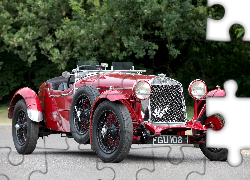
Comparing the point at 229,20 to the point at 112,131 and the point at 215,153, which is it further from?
the point at 215,153

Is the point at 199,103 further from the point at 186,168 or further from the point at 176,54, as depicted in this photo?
the point at 176,54

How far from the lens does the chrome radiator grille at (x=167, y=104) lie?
8664mm

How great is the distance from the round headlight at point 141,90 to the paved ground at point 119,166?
2.95 feet

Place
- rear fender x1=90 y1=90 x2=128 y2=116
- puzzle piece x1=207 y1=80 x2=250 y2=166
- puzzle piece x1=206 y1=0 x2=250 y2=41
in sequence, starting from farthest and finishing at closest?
1. rear fender x1=90 y1=90 x2=128 y2=116
2. puzzle piece x1=207 y1=80 x2=250 y2=166
3. puzzle piece x1=206 y1=0 x2=250 y2=41

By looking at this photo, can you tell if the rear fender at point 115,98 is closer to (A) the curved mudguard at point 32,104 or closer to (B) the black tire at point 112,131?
(B) the black tire at point 112,131

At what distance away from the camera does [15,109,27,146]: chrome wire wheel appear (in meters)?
10.2

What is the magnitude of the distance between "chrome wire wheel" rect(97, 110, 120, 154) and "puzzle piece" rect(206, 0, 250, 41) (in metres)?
4.79

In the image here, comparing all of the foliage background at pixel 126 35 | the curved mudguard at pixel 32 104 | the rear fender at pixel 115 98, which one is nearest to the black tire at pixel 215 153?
the rear fender at pixel 115 98

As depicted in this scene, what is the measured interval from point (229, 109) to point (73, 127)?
5.86 metres

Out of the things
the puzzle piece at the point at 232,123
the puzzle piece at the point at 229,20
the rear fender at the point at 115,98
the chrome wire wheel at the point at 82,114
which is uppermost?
the puzzle piece at the point at 229,20

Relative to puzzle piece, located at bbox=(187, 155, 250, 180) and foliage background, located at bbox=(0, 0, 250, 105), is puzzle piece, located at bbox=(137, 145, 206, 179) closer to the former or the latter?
puzzle piece, located at bbox=(187, 155, 250, 180)

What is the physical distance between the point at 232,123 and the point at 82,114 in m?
5.79
